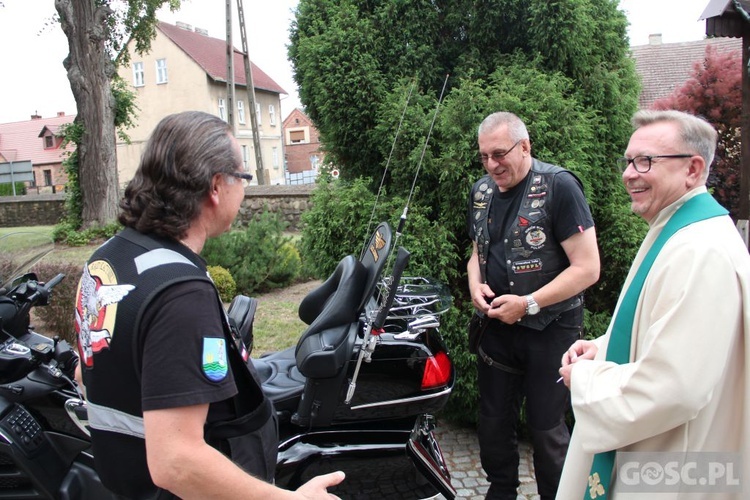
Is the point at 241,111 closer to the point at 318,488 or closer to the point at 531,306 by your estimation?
the point at 531,306

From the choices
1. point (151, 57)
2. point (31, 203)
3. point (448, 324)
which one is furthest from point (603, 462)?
point (151, 57)

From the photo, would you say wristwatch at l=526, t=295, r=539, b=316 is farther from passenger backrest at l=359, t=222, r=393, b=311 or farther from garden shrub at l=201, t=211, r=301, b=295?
garden shrub at l=201, t=211, r=301, b=295

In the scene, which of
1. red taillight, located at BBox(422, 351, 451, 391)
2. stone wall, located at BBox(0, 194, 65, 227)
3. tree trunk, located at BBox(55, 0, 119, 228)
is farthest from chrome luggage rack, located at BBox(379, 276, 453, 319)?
stone wall, located at BBox(0, 194, 65, 227)

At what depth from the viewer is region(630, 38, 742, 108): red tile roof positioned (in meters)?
17.8

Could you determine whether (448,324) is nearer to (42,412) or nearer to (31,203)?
(42,412)

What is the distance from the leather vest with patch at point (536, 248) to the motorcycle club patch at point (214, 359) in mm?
1841

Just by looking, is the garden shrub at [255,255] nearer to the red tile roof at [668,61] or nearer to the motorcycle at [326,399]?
the motorcycle at [326,399]

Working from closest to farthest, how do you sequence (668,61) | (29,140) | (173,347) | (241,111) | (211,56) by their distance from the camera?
(173,347) < (668,61) < (211,56) < (241,111) < (29,140)

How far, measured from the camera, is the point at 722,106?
642 centimetres

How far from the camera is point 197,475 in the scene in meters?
1.22

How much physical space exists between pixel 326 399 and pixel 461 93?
222 cm

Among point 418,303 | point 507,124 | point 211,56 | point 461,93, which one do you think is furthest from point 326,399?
point 211,56

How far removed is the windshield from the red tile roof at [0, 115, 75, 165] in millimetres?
A: 55163

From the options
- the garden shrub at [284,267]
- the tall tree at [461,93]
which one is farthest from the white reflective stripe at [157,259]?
the garden shrub at [284,267]
